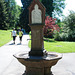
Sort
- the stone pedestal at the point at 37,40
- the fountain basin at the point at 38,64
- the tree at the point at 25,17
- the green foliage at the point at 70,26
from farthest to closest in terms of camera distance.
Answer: the tree at the point at 25,17, the green foliage at the point at 70,26, the stone pedestal at the point at 37,40, the fountain basin at the point at 38,64

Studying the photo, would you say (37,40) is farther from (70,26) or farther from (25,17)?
(25,17)

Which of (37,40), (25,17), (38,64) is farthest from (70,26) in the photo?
(38,64)

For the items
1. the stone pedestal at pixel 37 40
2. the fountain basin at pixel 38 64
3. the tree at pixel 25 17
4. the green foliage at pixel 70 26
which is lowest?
the fountain basin at pixel 38 64

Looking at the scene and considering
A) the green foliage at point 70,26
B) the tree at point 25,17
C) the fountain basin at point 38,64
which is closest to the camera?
the fountain basin at point 38,64

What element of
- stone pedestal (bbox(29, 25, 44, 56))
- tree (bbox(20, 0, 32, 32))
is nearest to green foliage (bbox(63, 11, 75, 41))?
tree (bbox(20, 0, 32, 32))

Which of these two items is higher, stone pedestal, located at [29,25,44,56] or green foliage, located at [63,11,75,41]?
green foliage, located at [63,11,75,41]

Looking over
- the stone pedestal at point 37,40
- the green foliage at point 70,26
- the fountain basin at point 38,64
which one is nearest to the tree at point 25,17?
the green foliage at point 70,26

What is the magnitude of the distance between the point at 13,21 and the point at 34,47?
162 feet

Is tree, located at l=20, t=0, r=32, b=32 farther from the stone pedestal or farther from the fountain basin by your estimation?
the fountain basin

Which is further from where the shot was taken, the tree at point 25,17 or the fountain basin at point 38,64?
the tree at point 25,17

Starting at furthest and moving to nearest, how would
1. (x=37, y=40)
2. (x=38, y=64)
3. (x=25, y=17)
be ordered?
(x=25, y=17)
(x=37, y=40)
(x=38, y=64)

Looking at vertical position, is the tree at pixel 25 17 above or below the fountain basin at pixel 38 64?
above

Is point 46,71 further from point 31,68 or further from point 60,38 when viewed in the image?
point 60,38

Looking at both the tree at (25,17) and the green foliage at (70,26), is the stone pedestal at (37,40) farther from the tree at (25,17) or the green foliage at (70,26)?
the tree at (25,17)
